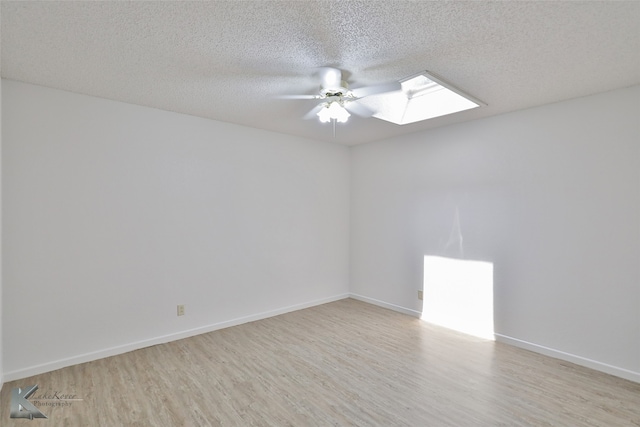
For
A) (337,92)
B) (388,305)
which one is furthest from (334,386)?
(337,92)

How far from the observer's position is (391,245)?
4555 millimetres

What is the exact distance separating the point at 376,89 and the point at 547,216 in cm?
215

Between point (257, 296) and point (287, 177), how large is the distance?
5.48 feet

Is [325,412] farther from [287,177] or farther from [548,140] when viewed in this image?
[548,140]

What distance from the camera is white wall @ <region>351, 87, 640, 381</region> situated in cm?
268

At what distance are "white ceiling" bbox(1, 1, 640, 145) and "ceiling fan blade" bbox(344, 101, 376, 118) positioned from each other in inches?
16.9

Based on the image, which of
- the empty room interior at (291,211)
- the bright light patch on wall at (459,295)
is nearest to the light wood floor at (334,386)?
the empty room interior at (291,211)

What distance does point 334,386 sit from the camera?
8.27 ft

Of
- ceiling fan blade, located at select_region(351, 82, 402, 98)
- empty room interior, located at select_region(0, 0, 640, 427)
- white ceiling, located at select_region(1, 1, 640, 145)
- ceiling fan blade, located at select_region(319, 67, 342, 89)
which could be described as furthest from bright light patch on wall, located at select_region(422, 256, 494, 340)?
ceiling fan blade, located at select_region(319, 67, 342, 89)

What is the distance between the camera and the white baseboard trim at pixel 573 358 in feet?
8.63

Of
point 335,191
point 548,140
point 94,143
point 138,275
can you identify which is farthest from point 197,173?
point 548,140

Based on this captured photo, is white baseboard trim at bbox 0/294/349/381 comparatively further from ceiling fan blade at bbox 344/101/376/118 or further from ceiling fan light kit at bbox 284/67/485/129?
ceiling fan blade at bbox 344/101/376/118

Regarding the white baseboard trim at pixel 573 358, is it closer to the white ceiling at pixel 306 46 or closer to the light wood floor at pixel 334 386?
the light wood floor at pixel 334 386

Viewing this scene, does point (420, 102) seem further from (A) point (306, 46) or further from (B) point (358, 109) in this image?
(A) point (306, 46)
